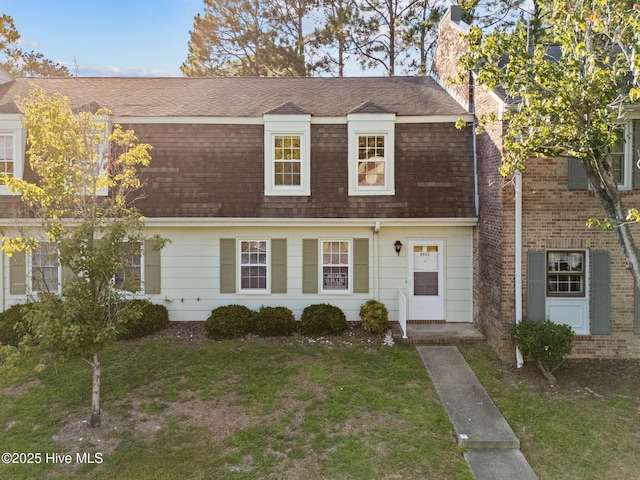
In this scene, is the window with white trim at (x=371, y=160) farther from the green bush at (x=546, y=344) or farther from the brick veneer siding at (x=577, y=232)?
the green bush at (x=546, y=344)

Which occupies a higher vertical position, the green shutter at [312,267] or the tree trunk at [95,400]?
the green shutter at [312,267]

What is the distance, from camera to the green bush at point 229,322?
32.6 feet

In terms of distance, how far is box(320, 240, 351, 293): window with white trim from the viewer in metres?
11.0

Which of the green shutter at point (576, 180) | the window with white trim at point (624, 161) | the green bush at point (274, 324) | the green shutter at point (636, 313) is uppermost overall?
the window with white trim at point (624, 161)

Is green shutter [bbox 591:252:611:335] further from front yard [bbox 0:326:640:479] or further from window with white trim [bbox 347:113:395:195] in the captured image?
window with white trim [bbox 347:113:395:195]

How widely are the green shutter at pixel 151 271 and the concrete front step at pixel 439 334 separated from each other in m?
6.07

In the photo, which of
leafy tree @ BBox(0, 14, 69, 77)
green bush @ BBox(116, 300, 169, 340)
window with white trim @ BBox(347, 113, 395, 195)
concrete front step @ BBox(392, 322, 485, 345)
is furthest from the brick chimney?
leafy tree @ BBox(0, 14, 69, 77)

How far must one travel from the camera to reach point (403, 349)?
9.41 meters

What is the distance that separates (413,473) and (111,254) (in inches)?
204

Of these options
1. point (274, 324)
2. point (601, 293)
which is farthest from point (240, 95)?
point (601, 293)

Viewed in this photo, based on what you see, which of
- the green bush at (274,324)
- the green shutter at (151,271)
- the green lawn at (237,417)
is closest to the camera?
the green lawn at (237,417)

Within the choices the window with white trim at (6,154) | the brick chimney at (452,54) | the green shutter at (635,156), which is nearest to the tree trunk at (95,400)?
the window with white trim at (6,154)

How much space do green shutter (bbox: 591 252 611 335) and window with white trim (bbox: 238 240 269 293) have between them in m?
A: 7.40

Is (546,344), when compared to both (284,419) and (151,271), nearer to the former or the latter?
(284,419)
